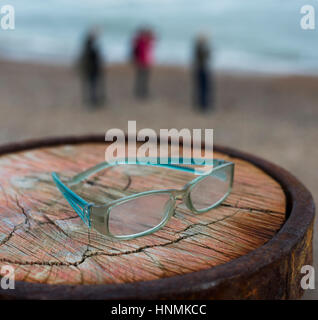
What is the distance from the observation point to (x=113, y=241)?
1.20m

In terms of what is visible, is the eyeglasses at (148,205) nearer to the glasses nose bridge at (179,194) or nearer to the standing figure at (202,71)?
the glasses nose bridge at (179,194)

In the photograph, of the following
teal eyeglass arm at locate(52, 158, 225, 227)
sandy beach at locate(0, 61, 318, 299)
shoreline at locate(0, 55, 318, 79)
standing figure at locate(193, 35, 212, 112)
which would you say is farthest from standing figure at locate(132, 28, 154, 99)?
teal eyeglass arm at locate(52, 158, 225, 227)

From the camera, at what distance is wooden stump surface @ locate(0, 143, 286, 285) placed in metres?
1.06

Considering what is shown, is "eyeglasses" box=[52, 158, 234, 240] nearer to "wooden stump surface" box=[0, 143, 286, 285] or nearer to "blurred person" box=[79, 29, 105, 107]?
"wooden stump surface" box=[0, 143, 286, 285]

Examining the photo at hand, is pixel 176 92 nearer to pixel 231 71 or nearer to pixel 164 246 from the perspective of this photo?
pixel 231 71

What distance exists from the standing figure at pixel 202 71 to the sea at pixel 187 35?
0.19 meters

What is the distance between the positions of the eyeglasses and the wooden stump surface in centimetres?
3

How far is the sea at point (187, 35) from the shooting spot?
41.2 feet

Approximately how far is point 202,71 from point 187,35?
43.8ft

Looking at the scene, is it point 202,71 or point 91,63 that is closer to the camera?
point 91,63

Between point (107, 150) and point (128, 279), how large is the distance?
39.8 inches

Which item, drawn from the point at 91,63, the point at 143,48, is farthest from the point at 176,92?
the point at 91,63

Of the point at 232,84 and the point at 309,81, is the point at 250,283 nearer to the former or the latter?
the point at 232,84
